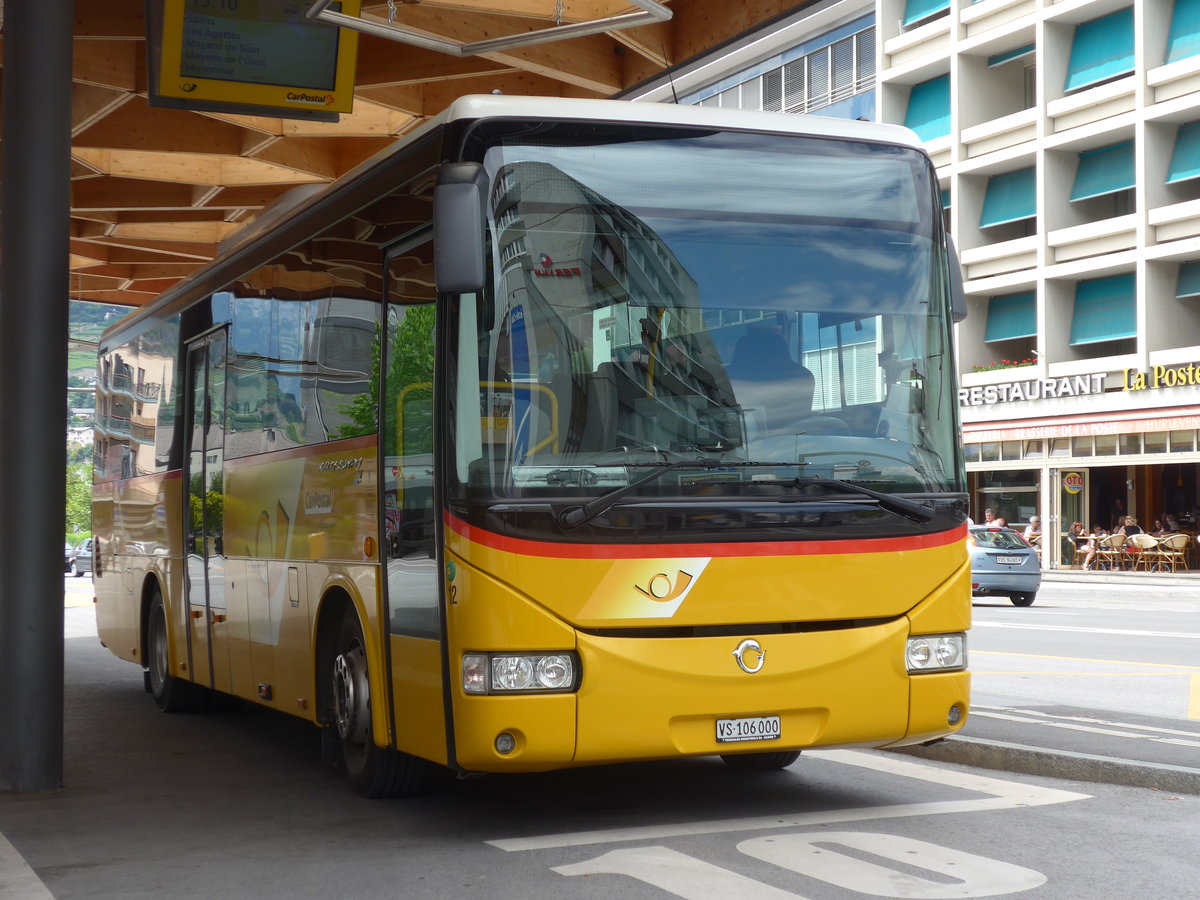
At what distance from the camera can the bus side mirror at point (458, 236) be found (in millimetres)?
6617

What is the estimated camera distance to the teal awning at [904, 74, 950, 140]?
1799 inches

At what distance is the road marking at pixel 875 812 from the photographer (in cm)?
706

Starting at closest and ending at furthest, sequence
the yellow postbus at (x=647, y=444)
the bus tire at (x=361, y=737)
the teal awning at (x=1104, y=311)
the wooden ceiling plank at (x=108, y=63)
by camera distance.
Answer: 1. the yellow postbus at (x=647, y=444)
2. the bus tire at (x=361, y=737)
3. the wooden ceiling plank at (x=108, y=63)
4. the teal awning at (x=1104, y=311)

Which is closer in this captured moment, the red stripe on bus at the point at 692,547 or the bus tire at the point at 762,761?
the red stripe on bus at the point at 692,547

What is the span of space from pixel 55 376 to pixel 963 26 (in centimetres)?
3989

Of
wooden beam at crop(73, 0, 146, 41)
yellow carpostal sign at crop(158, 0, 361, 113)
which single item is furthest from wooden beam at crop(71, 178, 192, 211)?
yellow carpostal sign at crop(158, 0, 361, 113)

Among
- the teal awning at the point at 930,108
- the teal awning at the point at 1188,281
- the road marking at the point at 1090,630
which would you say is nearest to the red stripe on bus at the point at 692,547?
the road marking at the point at 1090,630

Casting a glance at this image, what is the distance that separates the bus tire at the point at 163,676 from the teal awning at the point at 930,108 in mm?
36449

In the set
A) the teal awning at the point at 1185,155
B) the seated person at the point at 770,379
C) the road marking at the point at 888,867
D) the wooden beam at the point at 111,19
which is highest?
the teal awning at the point at 1185,155

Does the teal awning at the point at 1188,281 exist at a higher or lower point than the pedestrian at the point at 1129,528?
higher

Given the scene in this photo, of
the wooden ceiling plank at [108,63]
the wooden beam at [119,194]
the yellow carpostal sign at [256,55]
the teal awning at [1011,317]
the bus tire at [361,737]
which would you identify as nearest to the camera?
the bus tire at [361,737]

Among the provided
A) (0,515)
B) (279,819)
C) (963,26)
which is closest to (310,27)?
(0,515)

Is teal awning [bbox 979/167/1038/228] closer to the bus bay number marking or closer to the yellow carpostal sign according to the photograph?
the yellow carpostal sign

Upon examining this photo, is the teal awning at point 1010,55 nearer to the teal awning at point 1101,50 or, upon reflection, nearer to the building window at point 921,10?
the teal awning at point 1101,50
